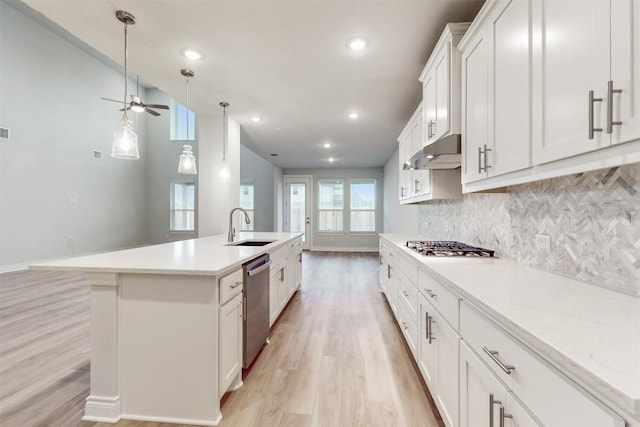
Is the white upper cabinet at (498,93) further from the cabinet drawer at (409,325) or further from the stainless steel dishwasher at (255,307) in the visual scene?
the stainless steel dishwasher at (255,307)

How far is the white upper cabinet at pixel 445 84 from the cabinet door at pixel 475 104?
3.4 inches

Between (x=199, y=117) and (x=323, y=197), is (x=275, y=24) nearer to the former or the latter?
(x=199, y=117)

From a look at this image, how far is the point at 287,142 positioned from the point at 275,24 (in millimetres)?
3641

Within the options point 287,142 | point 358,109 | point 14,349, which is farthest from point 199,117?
point 14,349

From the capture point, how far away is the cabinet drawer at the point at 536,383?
621mm

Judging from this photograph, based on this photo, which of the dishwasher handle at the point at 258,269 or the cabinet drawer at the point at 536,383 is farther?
the dishwasher handle at the point at 258,269

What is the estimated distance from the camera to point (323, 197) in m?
9.16

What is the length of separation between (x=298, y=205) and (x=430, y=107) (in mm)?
7126

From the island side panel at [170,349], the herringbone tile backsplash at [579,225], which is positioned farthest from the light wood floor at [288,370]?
the herringbone tile backsplash at [579,225]

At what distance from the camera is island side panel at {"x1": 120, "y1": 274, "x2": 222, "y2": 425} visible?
1.65 m

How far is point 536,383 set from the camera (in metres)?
0.78

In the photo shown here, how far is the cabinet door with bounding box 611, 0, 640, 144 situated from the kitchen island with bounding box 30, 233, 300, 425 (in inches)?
69.8

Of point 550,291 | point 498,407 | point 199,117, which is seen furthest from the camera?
point 199,117

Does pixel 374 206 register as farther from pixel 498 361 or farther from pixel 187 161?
pixel 498 361
